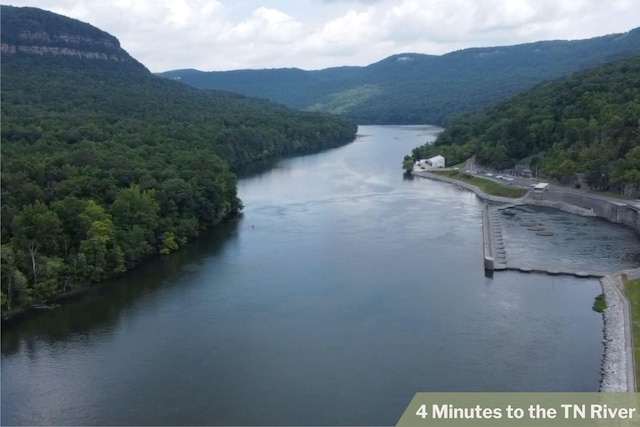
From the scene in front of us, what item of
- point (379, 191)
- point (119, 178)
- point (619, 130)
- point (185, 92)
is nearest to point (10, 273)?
point (119, 178)

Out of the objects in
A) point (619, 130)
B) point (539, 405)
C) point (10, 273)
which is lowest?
point (539, 405)

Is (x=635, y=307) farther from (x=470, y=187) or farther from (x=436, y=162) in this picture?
(x=436, y=162)

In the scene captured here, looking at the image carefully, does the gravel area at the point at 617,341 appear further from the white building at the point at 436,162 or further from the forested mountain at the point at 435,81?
the forested mountain at the point at 435,81

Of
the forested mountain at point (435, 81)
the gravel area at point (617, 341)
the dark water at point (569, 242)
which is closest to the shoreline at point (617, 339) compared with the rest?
the gravel area at point (617, 341)

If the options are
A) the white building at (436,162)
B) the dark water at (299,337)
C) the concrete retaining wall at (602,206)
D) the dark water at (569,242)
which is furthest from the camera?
the white building at (436,162)

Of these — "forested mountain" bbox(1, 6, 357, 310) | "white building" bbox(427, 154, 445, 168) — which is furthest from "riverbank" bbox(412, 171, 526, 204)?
"forested mountain" bbox(1, 6, 357, 310)

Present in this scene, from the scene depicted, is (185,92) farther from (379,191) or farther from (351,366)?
(351,366)

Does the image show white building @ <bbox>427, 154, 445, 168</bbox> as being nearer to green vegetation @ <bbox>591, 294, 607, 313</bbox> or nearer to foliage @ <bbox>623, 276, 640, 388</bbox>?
foliage @ <bbox>623, 276, 640, 388</bbox>
